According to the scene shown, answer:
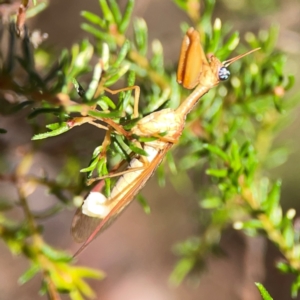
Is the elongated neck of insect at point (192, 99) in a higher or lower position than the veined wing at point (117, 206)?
higher

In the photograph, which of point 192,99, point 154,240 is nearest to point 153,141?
point 192,99

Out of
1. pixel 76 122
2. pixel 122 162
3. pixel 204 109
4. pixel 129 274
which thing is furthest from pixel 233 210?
pixel 129 274

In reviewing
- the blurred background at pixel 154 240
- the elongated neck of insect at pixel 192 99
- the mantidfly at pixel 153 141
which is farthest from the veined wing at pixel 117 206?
the blurred background at pixel 154 240

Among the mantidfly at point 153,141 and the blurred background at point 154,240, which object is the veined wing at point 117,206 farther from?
the blurred background at point 154,240

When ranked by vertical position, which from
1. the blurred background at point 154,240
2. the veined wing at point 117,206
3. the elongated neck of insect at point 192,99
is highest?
the elongated neck of insect at point 192,99

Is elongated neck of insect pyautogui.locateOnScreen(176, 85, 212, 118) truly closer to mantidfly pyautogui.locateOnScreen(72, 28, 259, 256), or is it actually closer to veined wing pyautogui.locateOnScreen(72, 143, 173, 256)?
mantidfly pyautogui.locateOnScreen(72, 28, 259, 256)

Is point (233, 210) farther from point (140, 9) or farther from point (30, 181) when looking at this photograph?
point (140, 9)
